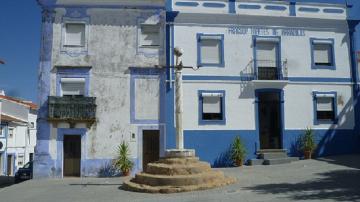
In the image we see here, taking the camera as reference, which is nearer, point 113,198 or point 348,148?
point 113,198

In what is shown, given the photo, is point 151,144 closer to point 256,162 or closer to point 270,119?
point 256,162

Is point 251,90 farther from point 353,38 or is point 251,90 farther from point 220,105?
point 353,38

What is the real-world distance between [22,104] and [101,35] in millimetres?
19865

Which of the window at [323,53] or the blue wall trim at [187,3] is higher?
the blue wall trim at [187,3]

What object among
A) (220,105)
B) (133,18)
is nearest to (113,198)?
(220,105)

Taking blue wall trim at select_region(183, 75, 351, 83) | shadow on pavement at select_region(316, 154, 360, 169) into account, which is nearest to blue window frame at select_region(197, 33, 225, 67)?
blue wall trim at select_region(183, 75, 351, 83)

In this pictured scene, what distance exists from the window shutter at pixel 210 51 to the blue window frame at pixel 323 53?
4.77 meters

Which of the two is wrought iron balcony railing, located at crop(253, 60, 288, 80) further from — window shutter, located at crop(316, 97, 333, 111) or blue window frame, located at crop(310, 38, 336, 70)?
window shutter, located at crop(316, 97, 333, 111)

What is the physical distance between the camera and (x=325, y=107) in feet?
68.0

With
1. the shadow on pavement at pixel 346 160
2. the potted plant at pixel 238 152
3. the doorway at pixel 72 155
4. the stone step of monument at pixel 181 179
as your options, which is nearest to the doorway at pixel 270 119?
the potted plant at pixel 238 152

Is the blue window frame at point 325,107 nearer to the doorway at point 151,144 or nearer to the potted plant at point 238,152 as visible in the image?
the potted plant at point 238,152

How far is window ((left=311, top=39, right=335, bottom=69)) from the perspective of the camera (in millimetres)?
20828

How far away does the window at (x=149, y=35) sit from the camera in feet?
66.1

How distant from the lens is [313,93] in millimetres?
20484
